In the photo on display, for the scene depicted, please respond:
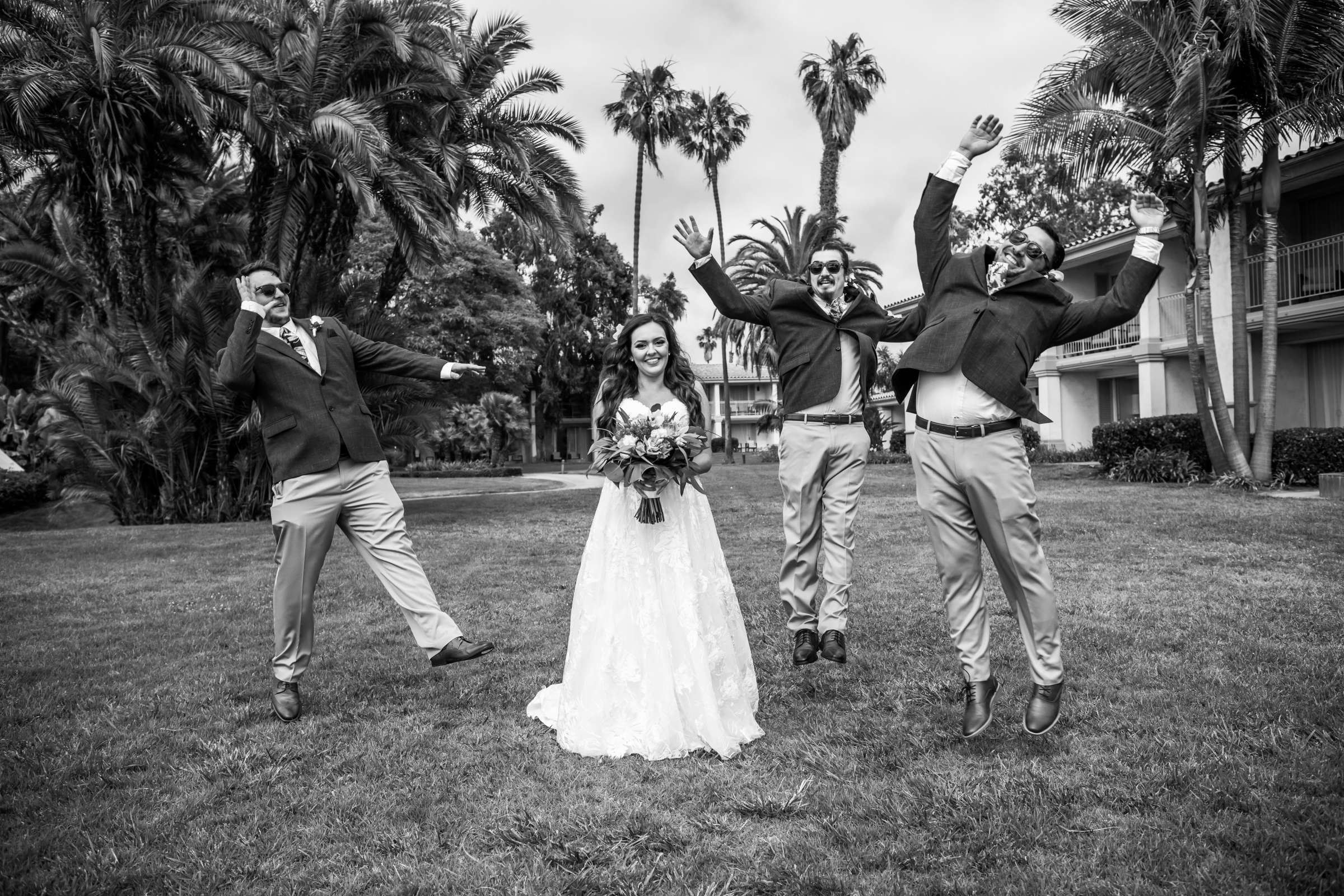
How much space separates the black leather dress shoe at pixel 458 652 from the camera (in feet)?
16.0

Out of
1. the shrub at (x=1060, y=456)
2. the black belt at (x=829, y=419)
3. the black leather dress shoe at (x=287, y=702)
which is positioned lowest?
the black leather dress shoe at (x=287, y=702)

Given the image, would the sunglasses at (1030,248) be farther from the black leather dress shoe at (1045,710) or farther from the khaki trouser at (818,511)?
the black leather dress shoe at (1045,710)

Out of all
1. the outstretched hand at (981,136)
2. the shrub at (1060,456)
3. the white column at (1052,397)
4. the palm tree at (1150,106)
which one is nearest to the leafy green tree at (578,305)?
the white column at (1052,397)

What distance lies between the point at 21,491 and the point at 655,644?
932 inches

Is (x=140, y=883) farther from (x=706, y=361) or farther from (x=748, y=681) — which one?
(x=706, y=361)

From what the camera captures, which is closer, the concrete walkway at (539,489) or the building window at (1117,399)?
the concrete walkway at (539,489)

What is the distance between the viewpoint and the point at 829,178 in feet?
117

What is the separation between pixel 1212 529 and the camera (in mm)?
10617

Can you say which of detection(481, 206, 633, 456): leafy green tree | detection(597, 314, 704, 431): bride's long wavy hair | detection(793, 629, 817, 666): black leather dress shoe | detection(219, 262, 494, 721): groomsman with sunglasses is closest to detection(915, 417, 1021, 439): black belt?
detection(597, 314, 704, 431): bride's long wavy hair

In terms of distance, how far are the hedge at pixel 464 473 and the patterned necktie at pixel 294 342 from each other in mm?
32332

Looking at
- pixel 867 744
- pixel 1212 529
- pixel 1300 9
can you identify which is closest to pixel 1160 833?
pixel 867 744

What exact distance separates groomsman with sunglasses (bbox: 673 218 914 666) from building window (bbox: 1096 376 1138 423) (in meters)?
26.8

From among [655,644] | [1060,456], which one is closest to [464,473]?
[1060,456]

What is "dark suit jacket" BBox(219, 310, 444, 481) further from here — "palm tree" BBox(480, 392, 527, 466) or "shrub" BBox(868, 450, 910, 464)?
"palm tree" BBox(480, 392, 527, 466)
